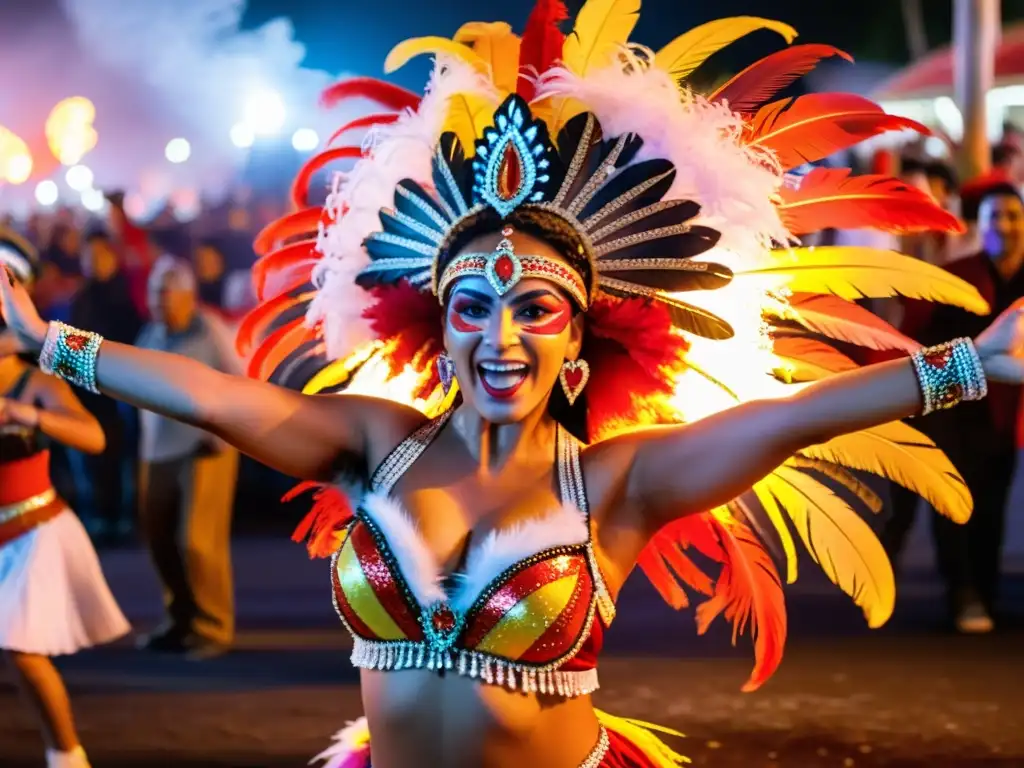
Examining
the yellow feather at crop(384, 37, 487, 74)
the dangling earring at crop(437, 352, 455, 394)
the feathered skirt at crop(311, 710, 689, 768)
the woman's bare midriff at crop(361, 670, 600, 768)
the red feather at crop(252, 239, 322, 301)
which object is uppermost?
the yellow feather at crop(384, 37, 487, 74)

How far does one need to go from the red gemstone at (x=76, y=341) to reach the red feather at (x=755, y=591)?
126 cm

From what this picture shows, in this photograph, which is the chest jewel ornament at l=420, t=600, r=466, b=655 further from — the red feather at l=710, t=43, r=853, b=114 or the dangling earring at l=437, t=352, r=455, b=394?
the red feather at l=710, t=43, r=853, b=114

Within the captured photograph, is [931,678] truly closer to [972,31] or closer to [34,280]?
[34,280]

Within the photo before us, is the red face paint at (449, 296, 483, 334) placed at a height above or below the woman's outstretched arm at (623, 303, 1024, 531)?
above

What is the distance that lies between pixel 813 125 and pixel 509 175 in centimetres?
64

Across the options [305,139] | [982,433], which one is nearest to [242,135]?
[305,139]

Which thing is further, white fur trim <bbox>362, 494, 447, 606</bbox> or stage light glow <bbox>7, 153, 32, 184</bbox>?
stage light glow <bbox>7, 153, 32, 184</bbox>

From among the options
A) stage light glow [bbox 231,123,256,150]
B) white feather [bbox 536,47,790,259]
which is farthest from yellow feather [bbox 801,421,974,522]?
stage light glow [bbox 231,123,256,150]

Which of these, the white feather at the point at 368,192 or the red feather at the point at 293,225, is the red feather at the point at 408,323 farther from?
the red feather at the point at 293,225

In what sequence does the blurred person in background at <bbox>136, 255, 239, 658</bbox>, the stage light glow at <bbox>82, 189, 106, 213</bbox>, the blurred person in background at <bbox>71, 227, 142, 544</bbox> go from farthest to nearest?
the stage light glow at <bbox>82, 189, 106, 213</bbox>
the blurred person in background at <bbox>71, 227, 142, 544</bbox>
the blurred person in background at <bbox>136, 255, 239, 658</bbox>

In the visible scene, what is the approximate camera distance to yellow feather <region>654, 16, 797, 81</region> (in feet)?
8.21

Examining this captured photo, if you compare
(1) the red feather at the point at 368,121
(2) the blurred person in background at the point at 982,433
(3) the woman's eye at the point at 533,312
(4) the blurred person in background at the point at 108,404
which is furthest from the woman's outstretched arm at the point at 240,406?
(4) the blurred person in background at the point at 108,404

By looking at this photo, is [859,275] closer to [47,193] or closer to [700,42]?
Answer: [700,42]

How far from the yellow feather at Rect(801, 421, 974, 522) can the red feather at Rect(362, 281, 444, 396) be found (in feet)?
2.59
